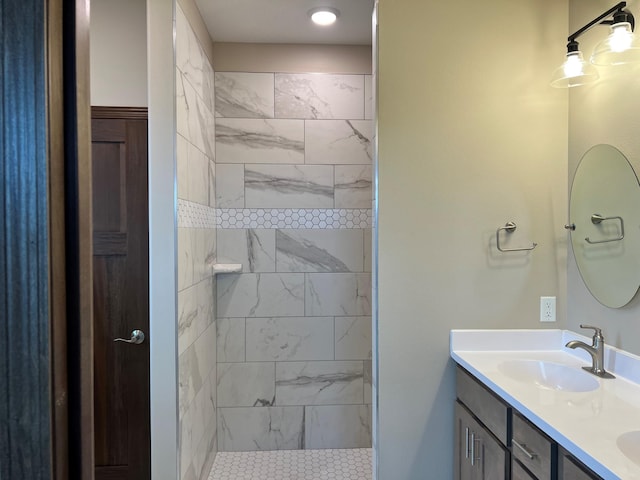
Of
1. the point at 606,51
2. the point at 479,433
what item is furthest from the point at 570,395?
the point at 606,51

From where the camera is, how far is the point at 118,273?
2293 mm

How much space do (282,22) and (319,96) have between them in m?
0.52

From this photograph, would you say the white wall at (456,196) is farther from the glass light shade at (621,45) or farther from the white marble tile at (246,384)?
the white marble tile at (246,384)

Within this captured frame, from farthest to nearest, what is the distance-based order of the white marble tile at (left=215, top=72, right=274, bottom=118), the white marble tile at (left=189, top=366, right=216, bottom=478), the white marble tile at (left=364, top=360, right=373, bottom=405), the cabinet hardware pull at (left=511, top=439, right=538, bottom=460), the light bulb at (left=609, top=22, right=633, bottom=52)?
the white marble tile at (left=364, top=360, right=373, bottom=405), the white marble tile at (left=215, top=72, right=274, bottom=118), the white marble tile at (left=189, top=366, right=216, bottom=478), the light bulb at (left=609, top=22, right=633, bottom=52), the cabinet hardware pull at (left=511, top=439, right=538, bottom=460)

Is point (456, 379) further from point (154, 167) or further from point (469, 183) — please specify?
point (154, 167)

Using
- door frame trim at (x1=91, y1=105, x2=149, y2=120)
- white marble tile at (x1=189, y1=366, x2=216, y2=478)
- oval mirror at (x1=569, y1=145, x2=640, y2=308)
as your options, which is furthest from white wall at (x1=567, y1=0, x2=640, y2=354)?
door frame trim at (x1=91, y1=105, x2=149, y2=120)

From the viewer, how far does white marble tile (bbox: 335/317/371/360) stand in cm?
287

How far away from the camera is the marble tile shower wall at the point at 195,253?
6.45ft

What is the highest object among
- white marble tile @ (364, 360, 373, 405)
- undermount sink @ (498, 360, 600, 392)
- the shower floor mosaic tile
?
undermount sink @ (498, 360, 600, 392)

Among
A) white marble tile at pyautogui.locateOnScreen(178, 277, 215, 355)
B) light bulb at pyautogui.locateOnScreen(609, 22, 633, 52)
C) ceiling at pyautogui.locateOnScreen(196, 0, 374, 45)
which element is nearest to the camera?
light bulb at pyautogui.locateOnScreen(609, 22, 633, 52)

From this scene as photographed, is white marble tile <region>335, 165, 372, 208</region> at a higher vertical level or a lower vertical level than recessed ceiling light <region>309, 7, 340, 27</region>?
lower

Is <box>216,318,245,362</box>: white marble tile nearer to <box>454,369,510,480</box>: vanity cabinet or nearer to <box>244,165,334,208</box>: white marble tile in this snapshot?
<box>244,165,334,208</box>: white marble tile

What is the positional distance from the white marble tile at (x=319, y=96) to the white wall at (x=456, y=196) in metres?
0.95

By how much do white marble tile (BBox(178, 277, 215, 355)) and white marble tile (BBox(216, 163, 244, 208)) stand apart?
21.3 inches
